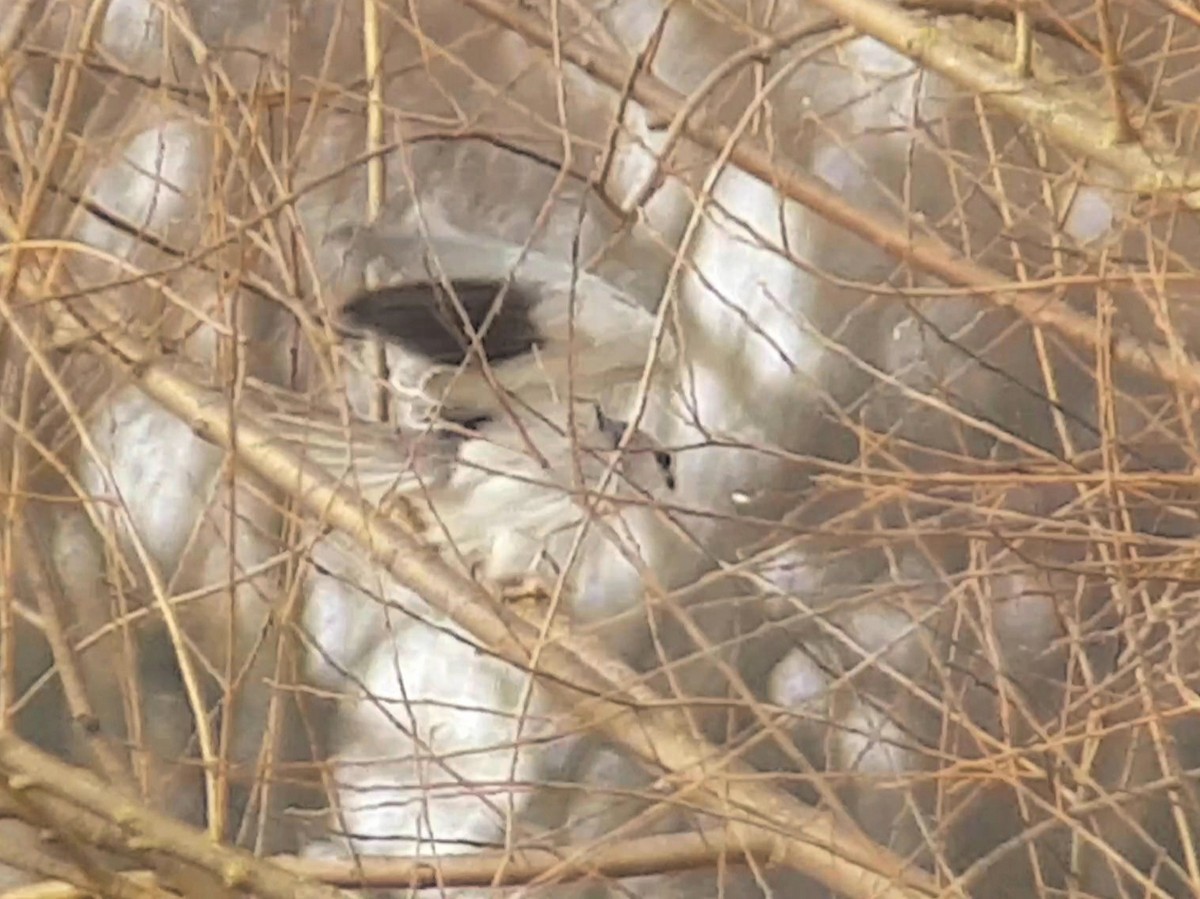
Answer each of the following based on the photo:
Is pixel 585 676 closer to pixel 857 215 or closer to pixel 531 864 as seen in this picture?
pixel 531 864

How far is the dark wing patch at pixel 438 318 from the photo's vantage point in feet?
6.01

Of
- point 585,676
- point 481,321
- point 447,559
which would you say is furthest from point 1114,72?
point 447,559

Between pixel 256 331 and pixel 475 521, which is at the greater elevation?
pixel 256 331

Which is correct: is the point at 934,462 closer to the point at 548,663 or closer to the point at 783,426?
the point at 548,663

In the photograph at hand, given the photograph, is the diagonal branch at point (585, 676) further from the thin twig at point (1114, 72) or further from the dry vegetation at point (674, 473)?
the thin twig at point (1114, 72)

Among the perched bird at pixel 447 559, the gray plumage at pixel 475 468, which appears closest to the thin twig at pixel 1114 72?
the gray plumage at pixel 475 468

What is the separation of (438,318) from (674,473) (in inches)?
21.8

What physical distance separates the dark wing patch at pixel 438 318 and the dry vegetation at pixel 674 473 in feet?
0.24

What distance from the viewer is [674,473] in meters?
2.19

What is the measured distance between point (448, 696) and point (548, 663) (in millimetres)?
579

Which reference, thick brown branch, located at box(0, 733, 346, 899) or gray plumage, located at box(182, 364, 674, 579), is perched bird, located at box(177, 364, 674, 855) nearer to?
gray plumage, located at box(182, 364, 674, 579)

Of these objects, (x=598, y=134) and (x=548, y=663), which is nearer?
(x=548, y=663)

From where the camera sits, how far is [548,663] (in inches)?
64.3

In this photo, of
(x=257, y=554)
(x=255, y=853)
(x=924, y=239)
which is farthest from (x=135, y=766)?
(x=924, y=239)
